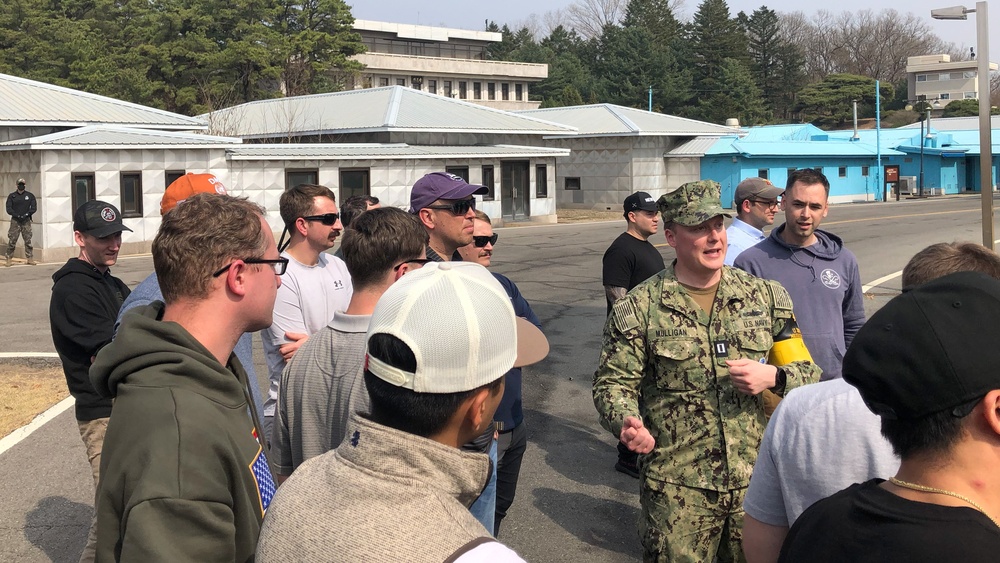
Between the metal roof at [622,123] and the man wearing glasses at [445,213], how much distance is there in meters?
35.8

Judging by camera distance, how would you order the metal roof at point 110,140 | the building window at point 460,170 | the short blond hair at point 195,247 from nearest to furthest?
the short blond hair at point 195,247
the metal roof at point 110,140
the building window at point 460,170

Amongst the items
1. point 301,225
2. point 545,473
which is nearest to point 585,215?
point 545,473

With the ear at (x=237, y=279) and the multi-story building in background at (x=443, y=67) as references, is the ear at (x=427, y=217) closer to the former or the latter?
the ear at (x=237, y=279)

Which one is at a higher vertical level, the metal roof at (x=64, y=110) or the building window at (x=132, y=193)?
the metal roof at (x=64, y=110)

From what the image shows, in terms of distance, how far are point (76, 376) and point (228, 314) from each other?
2498 millimetres

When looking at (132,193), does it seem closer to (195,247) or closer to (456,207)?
(456,207)

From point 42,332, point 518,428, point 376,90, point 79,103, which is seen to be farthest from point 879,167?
point 518,428

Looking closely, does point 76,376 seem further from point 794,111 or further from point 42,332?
point 794,111

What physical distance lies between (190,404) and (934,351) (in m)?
1.68

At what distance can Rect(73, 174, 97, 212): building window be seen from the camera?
2369 centimetres

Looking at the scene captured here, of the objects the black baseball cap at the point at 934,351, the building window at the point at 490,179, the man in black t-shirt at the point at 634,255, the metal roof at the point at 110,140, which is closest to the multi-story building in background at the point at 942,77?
the building window at the point at 490,179

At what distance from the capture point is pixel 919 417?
65.3 inches

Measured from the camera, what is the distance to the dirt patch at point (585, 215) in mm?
37406

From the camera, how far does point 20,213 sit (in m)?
22.1
